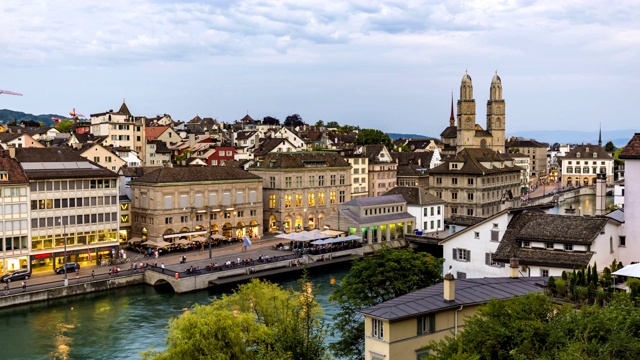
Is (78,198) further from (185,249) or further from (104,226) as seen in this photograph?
(185,249)

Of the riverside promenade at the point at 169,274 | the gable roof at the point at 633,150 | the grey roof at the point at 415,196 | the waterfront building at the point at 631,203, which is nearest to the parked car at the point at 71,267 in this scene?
the riverside promenade at the point at 169,274

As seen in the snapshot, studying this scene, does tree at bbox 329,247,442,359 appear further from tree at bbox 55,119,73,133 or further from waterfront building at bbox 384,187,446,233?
tree at bbox 55,119,73,133

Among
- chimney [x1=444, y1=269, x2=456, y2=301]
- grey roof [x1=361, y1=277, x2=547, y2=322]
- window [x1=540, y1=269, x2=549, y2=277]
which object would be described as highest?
chimney [x1=444, y1=269, x2=456, y2=301]

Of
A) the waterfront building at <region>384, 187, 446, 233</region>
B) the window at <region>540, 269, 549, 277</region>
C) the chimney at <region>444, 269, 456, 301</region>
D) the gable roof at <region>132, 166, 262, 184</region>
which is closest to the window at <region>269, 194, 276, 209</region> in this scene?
the gable roof at <region>132, 166, 262, 184</region>

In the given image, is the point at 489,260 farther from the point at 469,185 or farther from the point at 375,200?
the point at 469,185

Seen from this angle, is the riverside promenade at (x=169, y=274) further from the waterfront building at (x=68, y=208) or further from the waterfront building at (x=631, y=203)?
the waterfront building at (x=631, y=203)

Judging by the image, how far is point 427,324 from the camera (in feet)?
88.8

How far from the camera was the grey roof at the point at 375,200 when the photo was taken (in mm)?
84750

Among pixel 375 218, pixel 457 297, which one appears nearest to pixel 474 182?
pixel 375 218

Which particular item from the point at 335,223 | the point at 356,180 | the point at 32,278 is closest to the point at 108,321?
the point at 32,278

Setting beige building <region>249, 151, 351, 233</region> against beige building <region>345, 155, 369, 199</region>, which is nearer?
beige building <region>249, 151, 351, 233</region>

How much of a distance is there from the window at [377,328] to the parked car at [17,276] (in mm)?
42998

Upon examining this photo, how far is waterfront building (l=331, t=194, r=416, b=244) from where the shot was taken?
83500 mm

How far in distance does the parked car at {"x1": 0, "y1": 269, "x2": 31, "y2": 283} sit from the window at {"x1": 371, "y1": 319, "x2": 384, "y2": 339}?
4300cm
